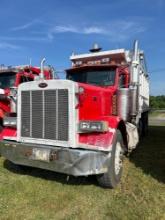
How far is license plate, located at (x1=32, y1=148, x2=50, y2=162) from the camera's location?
16.5ft

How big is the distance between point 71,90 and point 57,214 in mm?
2016

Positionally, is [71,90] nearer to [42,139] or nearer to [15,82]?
[42,139]

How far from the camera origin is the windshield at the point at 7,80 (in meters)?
8.86

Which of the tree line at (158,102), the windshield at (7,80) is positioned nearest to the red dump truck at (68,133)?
the windshield at (7,80)

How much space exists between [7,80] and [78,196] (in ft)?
17.1

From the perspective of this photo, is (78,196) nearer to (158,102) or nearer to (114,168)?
(114,168)

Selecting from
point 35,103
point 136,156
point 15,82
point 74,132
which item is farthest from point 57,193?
point 15,82

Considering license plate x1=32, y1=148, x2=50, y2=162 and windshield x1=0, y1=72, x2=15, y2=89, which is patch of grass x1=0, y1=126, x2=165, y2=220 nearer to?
license plate x1=32, y1=148, x2=50, y2=162

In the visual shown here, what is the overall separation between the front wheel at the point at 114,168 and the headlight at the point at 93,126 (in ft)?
1.72

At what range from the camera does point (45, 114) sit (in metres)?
5.17

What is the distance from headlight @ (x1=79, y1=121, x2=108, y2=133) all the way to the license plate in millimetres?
716

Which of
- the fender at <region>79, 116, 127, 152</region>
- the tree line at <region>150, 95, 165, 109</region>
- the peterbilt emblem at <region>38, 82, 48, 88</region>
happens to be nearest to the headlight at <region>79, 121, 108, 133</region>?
the fender at <region>79, 116, 127, 152</region>

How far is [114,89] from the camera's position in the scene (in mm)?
6555

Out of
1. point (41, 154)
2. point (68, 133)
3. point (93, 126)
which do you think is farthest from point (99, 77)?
point (41, 154)
